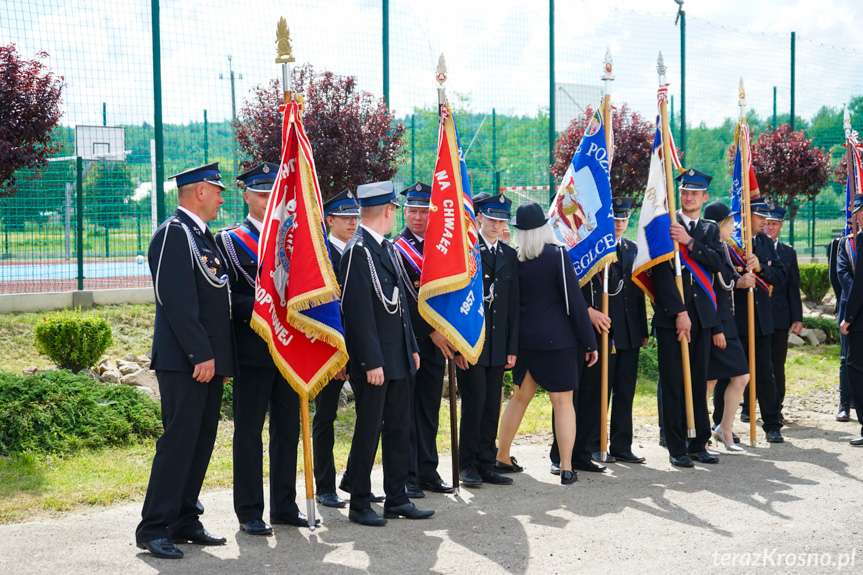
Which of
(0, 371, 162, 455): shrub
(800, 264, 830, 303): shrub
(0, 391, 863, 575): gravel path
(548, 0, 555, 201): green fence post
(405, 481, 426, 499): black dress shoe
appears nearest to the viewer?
A: (0, 391, 863, 575): gravel path

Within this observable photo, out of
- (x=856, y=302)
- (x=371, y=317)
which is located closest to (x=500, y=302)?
(x=371, y=317)

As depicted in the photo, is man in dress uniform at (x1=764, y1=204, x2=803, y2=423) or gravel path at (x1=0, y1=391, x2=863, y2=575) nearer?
gravel path at (x1=0, y1=391, x2=863, y2=575)

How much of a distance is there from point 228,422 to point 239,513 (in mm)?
2904

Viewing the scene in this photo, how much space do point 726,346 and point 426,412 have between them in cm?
295

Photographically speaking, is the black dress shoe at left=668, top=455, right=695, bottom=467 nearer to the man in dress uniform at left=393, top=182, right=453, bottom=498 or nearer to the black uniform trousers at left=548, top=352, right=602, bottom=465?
the black uniform trousers at left=548, top=352, right=602, bottom=465

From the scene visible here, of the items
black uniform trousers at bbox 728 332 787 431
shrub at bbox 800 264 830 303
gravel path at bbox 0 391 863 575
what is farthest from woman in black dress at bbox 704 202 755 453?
shrub at bbox 800 264 830 303

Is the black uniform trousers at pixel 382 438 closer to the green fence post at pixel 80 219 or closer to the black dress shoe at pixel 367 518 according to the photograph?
the black dress shoe at pixel 367 518

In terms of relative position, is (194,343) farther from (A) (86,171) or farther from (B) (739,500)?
(A) (86,171)

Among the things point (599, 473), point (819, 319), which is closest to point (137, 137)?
point (599, 473)

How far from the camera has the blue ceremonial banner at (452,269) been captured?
19.6ft

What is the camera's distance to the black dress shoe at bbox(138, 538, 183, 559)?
183 inches

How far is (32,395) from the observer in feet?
23.1

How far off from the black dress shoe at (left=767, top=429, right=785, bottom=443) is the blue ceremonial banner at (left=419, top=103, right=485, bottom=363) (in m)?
3.52

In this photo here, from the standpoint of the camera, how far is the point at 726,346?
24.8ft
